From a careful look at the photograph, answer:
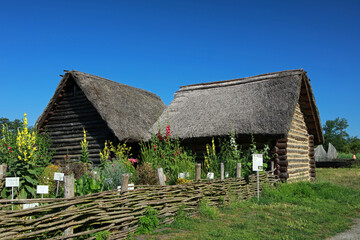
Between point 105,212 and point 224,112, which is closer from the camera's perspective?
point 105,212

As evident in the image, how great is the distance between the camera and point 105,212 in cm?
594

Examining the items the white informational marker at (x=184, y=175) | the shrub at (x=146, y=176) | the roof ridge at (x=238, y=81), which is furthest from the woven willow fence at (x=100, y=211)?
the roof ridge at (x=238, y=81)

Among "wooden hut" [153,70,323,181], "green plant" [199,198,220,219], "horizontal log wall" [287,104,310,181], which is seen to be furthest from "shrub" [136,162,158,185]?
"horizontal log wall" [287,104,310,181]

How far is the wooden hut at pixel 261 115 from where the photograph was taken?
1272cm

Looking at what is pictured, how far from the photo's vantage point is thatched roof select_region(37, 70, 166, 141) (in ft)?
48.1

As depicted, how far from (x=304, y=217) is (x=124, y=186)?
15.6 ft

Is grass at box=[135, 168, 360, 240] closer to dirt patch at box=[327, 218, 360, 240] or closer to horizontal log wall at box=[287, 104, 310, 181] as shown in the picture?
dirt patch at box=[327, 218, 360, 240]

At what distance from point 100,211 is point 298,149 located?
12352 millimetres

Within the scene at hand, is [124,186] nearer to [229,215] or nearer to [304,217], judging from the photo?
[229,215]

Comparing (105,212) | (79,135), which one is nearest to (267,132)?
(105,212)

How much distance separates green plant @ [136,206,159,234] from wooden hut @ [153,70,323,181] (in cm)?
668

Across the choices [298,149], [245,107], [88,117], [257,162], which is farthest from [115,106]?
[298,149]

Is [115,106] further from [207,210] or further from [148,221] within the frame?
[148,221]

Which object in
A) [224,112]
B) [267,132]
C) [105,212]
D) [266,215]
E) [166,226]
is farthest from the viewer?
[224,112]
